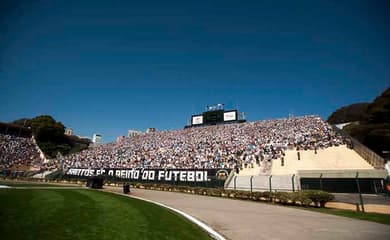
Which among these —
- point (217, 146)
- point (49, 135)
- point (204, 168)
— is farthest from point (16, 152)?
point (204, 168)

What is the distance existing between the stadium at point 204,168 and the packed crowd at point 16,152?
0.17 meters

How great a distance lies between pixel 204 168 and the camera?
30906 millimetres

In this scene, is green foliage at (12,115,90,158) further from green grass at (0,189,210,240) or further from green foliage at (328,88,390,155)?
green foliage at (328,88,390,155)

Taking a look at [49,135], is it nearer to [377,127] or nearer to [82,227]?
[82,227]

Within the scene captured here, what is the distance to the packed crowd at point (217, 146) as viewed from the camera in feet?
106

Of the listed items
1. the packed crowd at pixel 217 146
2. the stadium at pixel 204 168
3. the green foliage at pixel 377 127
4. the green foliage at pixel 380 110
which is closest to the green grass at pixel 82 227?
the stadium at pixel 204 168

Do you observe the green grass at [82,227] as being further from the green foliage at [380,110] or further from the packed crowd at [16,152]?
the packed crowd at [16,152]

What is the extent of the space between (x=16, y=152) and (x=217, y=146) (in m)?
46.8

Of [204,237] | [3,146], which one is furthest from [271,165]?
[3,146]

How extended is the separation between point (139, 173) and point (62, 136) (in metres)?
49.7

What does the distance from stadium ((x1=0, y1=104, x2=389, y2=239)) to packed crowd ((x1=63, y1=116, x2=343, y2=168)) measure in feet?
0.46

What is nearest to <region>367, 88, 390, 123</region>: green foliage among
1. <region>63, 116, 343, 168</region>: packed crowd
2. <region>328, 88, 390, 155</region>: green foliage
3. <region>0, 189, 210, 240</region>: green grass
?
<region>328, 88, 390, 155</region>: green foliage

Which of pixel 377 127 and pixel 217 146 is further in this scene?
pixel 217 146

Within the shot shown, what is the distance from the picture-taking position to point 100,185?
28.1m
